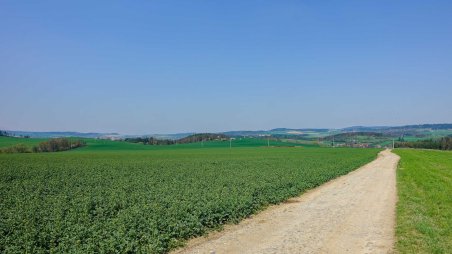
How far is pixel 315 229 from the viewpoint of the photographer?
53.0ft

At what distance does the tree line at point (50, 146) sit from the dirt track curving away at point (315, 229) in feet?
380

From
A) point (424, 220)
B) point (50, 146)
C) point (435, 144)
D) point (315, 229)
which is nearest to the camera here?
point (315, 229)

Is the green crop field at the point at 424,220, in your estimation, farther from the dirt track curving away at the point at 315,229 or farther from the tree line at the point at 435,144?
the tree line at the point at 435,144

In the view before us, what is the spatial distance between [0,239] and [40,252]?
2.40 m

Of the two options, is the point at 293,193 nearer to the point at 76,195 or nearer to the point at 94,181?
the point at 76,195

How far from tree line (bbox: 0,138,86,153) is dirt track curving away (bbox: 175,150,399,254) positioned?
116 m

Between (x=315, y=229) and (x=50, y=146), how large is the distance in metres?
133

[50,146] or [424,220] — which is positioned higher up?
[50,146]

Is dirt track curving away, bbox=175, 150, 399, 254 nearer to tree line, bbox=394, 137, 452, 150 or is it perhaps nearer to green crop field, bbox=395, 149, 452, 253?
green crop field, bbox=395, 149, 452, 253

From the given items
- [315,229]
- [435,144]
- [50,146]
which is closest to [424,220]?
[315,229]

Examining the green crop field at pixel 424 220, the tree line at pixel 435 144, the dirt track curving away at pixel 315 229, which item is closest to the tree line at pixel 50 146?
the dirt track curving away at pixel 315 229

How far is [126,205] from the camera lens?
20.0 m

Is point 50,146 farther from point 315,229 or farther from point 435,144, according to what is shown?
point 435,144

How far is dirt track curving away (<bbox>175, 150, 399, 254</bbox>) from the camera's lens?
44.5ft
